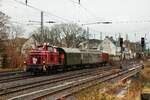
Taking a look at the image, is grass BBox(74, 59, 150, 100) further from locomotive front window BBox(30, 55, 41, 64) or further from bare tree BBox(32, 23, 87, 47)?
bare tree BBox(32, 23, 87, 47)

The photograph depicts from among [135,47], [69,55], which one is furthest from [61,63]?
[135,47]

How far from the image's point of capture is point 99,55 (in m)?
65.2

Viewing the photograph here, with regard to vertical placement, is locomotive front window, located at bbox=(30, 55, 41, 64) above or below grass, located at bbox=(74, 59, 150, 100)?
above

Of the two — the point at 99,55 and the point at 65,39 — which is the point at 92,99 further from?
the point at 65,39

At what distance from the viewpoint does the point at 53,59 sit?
3916 cm

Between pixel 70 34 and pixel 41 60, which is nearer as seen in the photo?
pixel 41 60

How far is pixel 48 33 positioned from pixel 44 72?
6958cm

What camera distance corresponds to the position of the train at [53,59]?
120 feet

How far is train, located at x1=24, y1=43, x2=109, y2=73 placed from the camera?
1445 inches

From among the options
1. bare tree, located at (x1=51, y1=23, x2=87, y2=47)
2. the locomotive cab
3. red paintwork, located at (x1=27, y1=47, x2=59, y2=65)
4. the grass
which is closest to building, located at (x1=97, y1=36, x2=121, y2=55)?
bare tree, located at (x1=51, y1=23, x2=87, y2=47)

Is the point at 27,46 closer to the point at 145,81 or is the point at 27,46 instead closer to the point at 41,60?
the point at 41,60

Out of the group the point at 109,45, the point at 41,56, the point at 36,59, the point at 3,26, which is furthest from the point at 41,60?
the point at 109,45

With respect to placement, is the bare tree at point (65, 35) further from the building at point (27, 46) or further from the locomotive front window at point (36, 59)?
the locomotive front window at point (36, 59)

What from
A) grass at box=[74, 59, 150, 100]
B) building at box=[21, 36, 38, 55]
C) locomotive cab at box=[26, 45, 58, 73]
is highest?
building at box=[21, 36, 38, 55]
